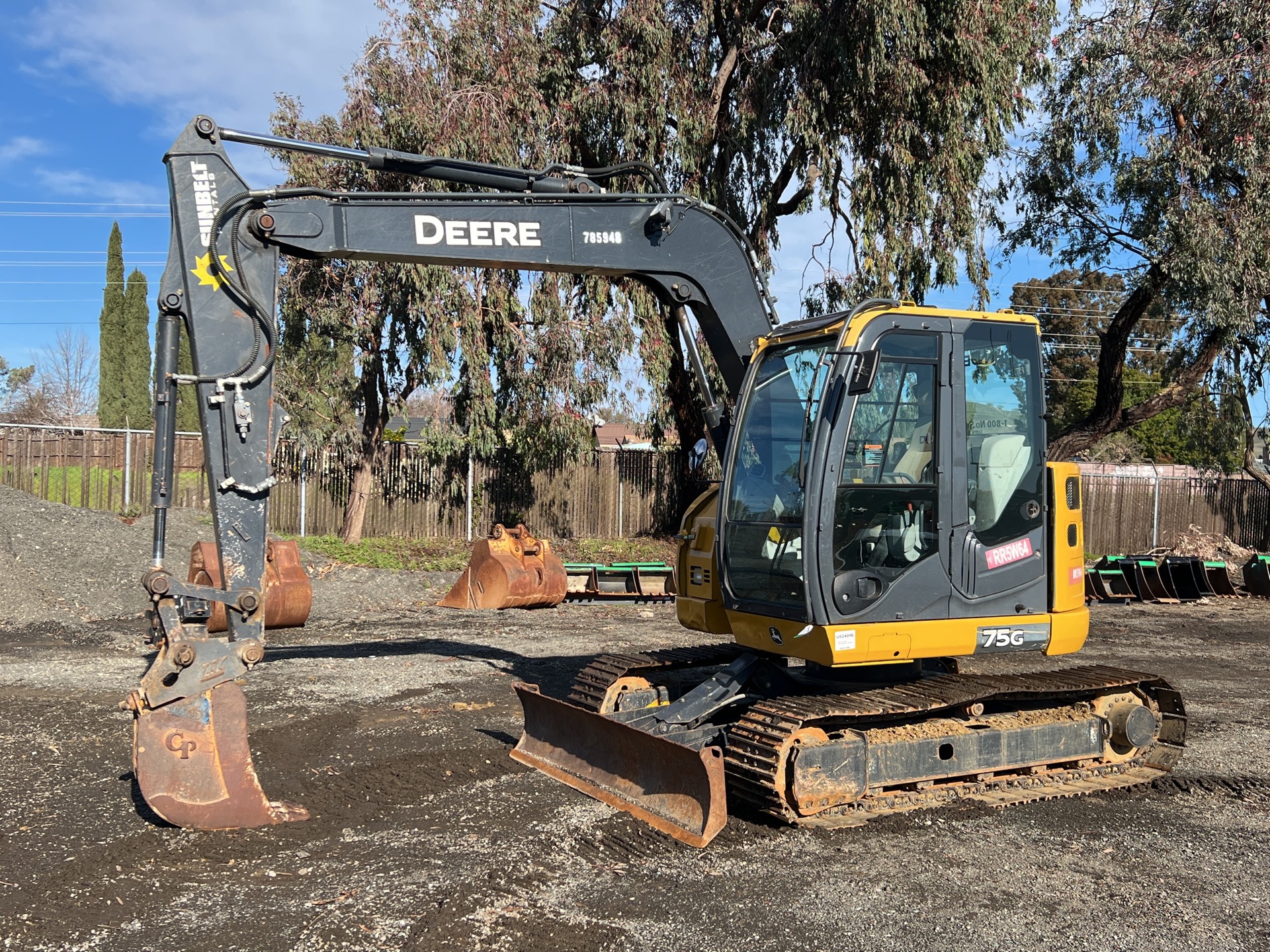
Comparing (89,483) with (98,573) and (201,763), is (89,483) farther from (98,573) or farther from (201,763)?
(201,763)

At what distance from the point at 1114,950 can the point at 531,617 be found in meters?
9.98

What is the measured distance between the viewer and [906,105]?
16.4 metres

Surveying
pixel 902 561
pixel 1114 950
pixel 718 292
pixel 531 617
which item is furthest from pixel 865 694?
pixel 531 617

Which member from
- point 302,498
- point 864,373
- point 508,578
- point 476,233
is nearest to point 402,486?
point 302,498

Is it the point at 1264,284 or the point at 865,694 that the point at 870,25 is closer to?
the point at 1264,284

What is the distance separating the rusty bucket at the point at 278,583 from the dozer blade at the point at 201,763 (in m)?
6.17

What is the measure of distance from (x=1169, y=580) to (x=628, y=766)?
45.0 feet

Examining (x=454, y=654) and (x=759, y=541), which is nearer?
(x=759, y=541)

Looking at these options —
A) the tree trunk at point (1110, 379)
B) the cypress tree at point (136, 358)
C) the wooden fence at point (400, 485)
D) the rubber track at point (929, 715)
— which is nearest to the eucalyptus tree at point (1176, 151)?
the tree trunk at point (1110, 379)

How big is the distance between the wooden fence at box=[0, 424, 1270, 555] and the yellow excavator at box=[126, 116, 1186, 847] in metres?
13.7

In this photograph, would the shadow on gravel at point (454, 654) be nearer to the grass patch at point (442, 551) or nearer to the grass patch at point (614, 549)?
the grass patch at point (442, 551)

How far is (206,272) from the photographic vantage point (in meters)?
5.61

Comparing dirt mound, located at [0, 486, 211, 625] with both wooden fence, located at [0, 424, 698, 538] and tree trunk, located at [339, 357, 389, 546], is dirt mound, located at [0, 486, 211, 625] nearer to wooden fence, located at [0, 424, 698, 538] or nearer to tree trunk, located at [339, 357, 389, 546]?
tree trunk, located at [339, 357, 389, 546]

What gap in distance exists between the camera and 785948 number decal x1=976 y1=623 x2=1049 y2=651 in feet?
20.5
